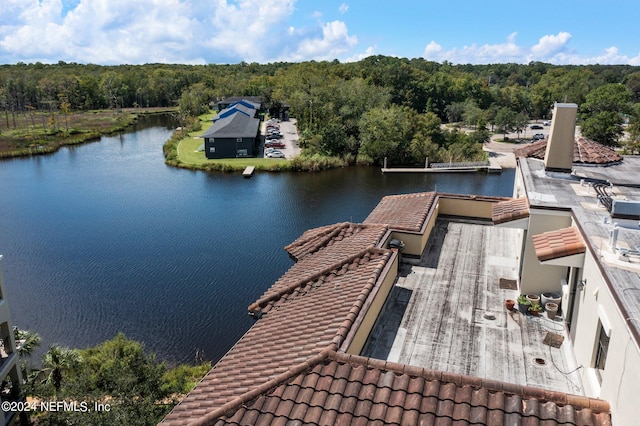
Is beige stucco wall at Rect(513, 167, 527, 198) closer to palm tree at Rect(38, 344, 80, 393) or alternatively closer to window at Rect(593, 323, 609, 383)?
window at Rect(593, 323, 609, 383)

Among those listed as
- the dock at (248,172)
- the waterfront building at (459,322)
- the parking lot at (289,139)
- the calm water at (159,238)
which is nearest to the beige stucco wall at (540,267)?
the waterfront building at (459,322)

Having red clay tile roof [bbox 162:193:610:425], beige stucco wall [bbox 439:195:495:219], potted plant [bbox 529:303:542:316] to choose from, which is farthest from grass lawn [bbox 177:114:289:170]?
red clay tile roof [bbox 162:193:610:425]

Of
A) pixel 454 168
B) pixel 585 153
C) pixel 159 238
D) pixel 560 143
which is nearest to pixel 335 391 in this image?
pixel 560 143

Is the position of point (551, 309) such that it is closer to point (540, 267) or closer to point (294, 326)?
point (540, 267)

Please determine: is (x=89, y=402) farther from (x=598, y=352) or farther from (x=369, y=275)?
(x=598, y=352)

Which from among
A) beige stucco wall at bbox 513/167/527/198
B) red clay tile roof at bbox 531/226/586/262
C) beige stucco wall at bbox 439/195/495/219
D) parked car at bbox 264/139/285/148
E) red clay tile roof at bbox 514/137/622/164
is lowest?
parked car at bbox 264/139/285/148

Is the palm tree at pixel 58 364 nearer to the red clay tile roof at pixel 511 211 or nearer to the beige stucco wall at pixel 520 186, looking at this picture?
the red clay tile roof at pixel 511 211
